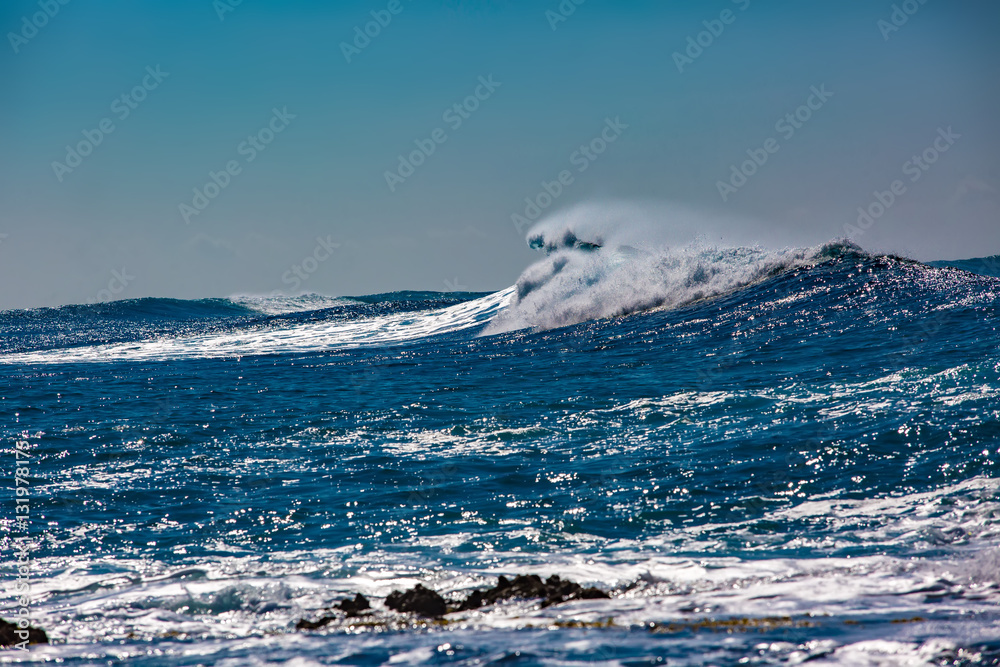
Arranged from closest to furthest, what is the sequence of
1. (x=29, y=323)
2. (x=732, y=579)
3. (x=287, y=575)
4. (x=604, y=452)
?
1. (x=732, y=579)
2. (x=287, y=575)
3. (x=604, y=452)
4. (x=29, y=323)

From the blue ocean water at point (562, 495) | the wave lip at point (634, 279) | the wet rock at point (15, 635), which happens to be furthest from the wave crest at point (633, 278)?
the wet rock at point (15, 635)

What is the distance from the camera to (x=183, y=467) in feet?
36.6

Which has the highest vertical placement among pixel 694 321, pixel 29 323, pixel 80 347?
pixel 29 323

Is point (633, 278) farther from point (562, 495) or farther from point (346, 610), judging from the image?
point (346, 610)

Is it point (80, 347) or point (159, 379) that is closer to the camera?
point (159, 379)

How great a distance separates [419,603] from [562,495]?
150 inches

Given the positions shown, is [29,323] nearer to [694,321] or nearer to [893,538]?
[694,321]

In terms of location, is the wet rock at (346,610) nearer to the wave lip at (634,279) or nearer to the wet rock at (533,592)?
the wet rock at (533,592)

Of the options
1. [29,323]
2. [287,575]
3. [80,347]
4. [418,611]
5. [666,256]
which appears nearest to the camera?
[418,611]

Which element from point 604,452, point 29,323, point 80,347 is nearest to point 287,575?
point 604,452

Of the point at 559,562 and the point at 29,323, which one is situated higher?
the point at 29,323

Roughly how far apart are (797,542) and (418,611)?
357 centimetres

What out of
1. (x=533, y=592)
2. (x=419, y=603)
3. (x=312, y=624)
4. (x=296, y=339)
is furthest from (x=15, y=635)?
(x=296, y=339)

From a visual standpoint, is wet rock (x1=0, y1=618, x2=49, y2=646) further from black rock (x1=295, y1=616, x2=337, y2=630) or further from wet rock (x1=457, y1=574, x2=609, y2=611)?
wet rock (x1=457, y1=574, x2=609, y2=611)
